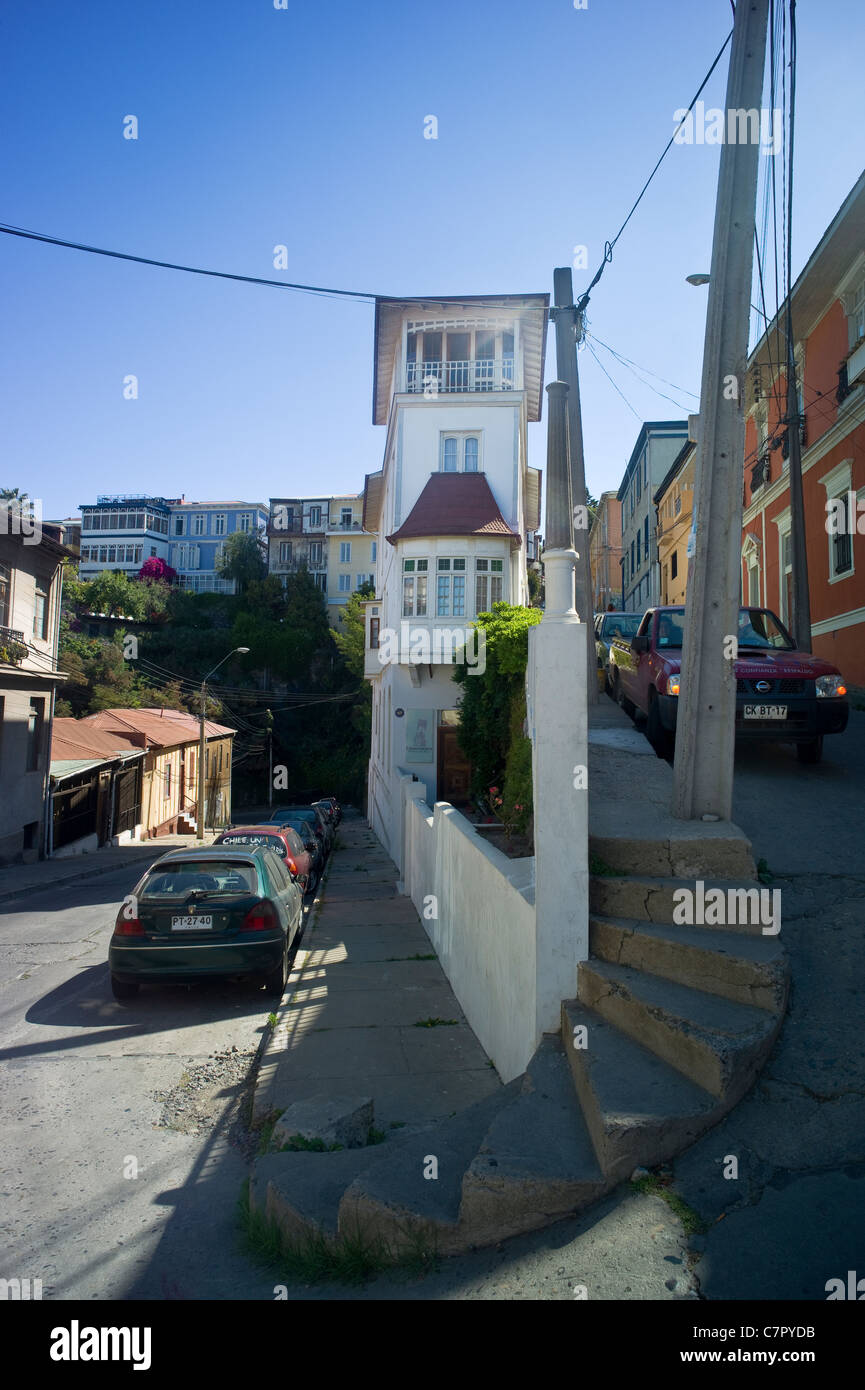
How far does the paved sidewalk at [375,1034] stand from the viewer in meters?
5.70

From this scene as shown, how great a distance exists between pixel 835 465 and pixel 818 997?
1644cm

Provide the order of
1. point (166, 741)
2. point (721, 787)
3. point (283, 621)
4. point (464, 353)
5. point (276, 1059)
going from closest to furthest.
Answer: point (721, 787) → point (276, 1059) → point (464, 353) → point (166, 741) → point (283, 621)

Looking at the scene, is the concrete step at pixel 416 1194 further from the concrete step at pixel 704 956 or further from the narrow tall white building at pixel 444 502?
the narrow tall white building at pixel 444 502

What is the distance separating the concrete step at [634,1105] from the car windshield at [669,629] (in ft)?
23.1

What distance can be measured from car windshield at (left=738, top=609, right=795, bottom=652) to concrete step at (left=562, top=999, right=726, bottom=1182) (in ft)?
22.8

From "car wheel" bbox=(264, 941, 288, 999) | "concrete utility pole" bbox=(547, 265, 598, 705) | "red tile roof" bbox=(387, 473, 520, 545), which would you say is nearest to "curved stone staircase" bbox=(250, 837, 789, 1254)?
"car wheel" bbox=(264, 941, 288, 999)

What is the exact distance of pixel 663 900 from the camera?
15.3 ft

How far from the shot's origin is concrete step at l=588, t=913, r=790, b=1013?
Answer: 12.8 ft

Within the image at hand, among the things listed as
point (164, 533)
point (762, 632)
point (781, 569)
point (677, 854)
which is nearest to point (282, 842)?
point (762, 632)

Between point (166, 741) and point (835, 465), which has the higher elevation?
point (835, 465)

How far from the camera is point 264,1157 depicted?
4.30m

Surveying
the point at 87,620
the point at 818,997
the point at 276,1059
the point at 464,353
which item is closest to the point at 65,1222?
the point at 276,1059

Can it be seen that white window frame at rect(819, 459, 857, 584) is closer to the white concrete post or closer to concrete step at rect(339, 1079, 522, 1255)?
the white concrete post
